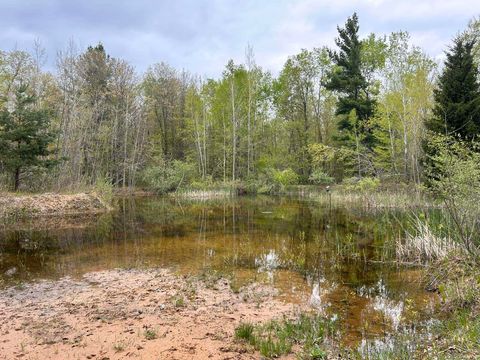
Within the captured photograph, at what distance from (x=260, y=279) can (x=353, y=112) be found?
73.8 ft

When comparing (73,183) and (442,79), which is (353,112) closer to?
(442,79)

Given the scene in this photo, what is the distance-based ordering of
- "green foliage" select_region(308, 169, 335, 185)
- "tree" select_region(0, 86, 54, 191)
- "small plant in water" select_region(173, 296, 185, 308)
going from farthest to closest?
"green foliage" select_region(308, 169, 335, 185)
"tree" select_region(0, 86, 54, 191)
"small plant in water" select_region(173, 296, 185, 308)

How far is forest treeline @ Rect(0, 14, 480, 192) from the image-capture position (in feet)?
58.6

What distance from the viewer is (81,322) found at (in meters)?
4.89

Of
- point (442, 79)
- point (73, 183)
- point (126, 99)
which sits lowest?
point (73, 183)

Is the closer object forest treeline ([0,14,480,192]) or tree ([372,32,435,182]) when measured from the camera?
forest treeline ([0,14,480,192])

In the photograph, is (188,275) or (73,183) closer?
(188,275)

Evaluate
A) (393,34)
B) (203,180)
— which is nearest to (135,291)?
(203,180)

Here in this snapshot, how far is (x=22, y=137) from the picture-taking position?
17.1 m

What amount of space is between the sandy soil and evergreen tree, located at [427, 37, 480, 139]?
45.2ft

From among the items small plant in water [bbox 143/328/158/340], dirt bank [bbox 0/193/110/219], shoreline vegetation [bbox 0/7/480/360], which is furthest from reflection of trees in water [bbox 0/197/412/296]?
small plant in water [bbox 143/328/158/340]

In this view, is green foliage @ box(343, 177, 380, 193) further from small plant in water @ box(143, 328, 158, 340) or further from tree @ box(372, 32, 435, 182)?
small plant in water @ box(143, 328, 158, 340)

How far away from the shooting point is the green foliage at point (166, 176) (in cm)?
2948

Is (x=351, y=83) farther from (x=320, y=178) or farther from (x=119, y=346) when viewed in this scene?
(x=119, y=346)
